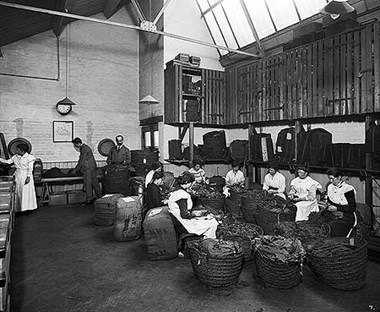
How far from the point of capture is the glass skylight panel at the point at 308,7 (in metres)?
6.72

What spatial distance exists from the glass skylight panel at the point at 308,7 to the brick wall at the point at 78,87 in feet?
19.8

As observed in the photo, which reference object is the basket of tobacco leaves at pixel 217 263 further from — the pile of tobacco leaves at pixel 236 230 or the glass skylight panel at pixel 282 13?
the glass skylight panel at pixel 282 13

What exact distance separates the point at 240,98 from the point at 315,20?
8.85 ft

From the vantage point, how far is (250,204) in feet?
19.8

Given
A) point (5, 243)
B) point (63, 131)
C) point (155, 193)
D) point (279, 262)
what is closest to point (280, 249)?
point (279, 262)

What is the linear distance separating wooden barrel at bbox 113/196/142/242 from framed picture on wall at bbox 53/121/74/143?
519 cm

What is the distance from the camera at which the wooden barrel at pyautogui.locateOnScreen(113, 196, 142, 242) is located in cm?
567

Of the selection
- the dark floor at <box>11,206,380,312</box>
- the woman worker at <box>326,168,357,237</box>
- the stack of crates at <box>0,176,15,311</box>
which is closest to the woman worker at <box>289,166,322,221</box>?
the woman worker at <box>326,168,357,237</box>

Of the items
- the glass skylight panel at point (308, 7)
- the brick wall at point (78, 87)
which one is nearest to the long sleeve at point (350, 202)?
the glass skylight panel at point (308, 7)

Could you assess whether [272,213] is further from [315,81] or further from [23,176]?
[23,176]

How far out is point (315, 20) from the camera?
22.7 feet

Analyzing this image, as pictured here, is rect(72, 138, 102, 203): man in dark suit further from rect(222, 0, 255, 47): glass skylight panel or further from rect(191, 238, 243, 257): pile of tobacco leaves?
rect(191, 238, 243, 257): pile of tobacco leaves

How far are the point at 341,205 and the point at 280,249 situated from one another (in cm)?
204

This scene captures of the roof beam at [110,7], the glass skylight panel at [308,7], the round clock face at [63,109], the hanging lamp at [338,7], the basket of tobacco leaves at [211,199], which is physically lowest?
the basket of tobacco leaves at [211,199]
